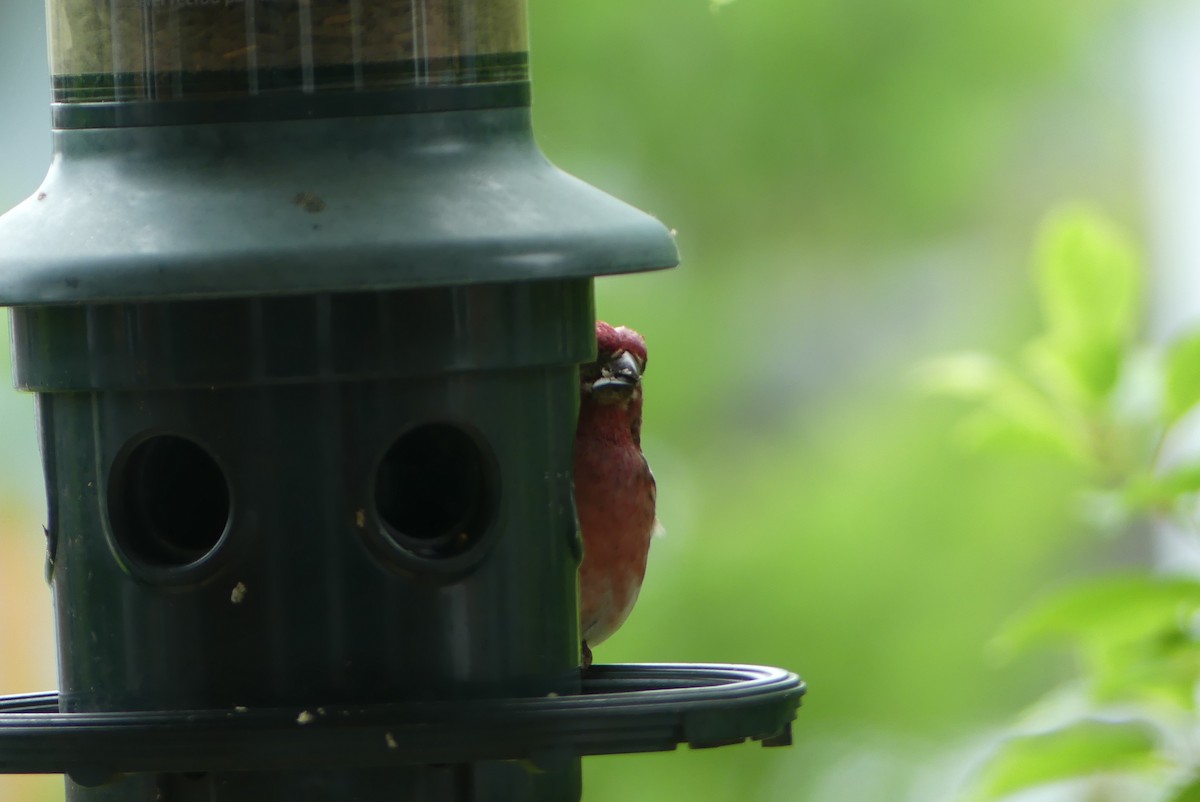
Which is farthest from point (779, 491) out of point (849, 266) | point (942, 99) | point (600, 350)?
point (600, 350)

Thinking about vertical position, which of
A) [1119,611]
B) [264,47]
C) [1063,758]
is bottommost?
[1063,758]

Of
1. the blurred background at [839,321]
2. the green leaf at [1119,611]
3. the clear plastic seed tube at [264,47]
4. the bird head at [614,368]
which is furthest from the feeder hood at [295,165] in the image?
the blurred background at [839,321]

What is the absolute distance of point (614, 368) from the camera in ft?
10.1

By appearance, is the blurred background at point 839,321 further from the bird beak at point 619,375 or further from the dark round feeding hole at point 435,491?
the dark round feeding hole at point 435,491

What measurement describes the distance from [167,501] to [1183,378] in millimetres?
1585

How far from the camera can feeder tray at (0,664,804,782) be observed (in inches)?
88.7

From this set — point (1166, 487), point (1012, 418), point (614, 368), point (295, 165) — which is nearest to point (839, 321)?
point (1012, 418)

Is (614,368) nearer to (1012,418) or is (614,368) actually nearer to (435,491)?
(435,491)

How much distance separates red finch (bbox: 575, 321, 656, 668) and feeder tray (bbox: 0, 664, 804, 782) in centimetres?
68

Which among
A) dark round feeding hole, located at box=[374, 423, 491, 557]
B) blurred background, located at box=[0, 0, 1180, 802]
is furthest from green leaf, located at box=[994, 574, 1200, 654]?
blurred background, located at box=[0, 0, 1180, 802]

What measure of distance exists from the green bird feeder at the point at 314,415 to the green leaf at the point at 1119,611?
468mm

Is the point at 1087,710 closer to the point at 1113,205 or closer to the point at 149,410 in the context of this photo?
the point at 149,410

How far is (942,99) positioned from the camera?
805cm

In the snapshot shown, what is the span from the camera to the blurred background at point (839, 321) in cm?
761
